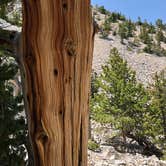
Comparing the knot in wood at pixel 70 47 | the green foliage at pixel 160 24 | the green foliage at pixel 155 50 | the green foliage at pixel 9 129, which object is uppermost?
the green foliage at pixel 160 24

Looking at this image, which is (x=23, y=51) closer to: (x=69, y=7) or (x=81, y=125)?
(x=69, y=7)

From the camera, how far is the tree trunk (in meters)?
2.58

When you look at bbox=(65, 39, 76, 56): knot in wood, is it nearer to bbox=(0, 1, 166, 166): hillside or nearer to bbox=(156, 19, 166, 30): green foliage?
bbox=(0, 1, 166, 166): hillside

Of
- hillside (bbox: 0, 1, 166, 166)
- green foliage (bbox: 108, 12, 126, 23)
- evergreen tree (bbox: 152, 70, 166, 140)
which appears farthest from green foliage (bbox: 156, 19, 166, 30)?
evergreen tree (bbox: 152, 70, 166, 140)

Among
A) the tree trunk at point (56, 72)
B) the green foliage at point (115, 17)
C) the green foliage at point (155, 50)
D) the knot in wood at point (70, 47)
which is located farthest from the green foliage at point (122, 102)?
the green foliage at point (115, 17)

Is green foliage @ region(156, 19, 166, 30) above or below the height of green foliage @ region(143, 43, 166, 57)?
above

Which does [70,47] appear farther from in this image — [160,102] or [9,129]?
[160,102]

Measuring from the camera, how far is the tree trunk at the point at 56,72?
258 cm

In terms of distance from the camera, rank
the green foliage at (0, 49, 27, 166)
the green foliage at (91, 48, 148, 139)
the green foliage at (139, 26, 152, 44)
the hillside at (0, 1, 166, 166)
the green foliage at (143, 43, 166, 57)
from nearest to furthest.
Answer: the green foliage at (0, 49, 27, 166) < the green foliage at (91, 48, 148, 139) < the hillside at (0, 1, 166, 166) < the green foliage at (143, 43, 166, 57) < the green foliage at (139, 26, 152, 44)

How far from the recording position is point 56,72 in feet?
8.63

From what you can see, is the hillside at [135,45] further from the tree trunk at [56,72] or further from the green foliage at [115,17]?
the tree trunk at [56,72]

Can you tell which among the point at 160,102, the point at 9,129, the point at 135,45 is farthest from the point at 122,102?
the point at 135,45

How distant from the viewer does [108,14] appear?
5641 cm

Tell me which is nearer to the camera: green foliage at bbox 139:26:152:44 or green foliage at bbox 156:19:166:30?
green foliage at bbox 139:26:152:44
